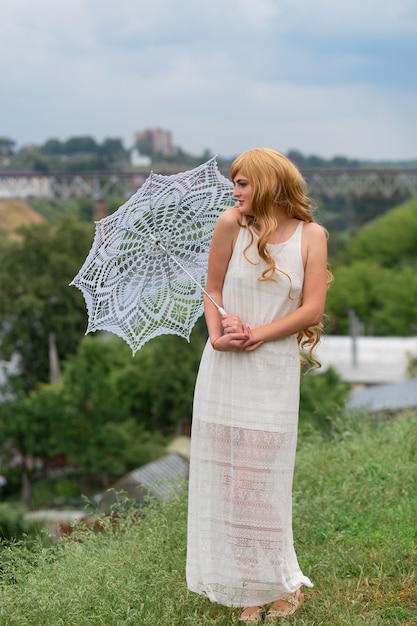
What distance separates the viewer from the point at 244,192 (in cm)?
344

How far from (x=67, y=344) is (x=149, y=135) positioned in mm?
80923

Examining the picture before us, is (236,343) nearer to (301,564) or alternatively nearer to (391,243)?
(301,564)

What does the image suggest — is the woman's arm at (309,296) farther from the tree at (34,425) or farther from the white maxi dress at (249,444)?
the tree at (34,425)

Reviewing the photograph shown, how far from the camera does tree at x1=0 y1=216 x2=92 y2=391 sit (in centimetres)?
3603

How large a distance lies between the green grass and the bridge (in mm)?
64063

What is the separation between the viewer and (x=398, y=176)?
8425cm

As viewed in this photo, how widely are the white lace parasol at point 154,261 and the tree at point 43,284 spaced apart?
31886mm

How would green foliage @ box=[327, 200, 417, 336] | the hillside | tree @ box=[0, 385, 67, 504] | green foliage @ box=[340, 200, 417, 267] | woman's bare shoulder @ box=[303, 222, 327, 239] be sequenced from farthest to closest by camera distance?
the hillside < green foliage @ box=[340, 200, 417, 267] < green foliage @ box=[327, 200, 417, 336] < tree @ box=[0, 385, 67, 504] < woman's bare shoulder @ box=[303, 222, 327, 239]

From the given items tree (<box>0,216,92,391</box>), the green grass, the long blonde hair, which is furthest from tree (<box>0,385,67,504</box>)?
the long blonde hair

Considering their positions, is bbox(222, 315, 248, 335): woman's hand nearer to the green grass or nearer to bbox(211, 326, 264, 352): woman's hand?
bbox(211, 326, 264, 352): woman's hand

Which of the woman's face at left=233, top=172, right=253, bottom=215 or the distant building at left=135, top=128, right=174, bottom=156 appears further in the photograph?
the distant building at left=135, top=128, right=174, bottom=156

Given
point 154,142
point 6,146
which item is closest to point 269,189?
point 6,146

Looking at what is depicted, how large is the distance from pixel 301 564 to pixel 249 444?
1.14 m

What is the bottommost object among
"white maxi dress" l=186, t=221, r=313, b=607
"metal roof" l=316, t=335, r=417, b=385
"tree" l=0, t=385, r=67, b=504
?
"tree" l=0, t=385, r=67, b=504
